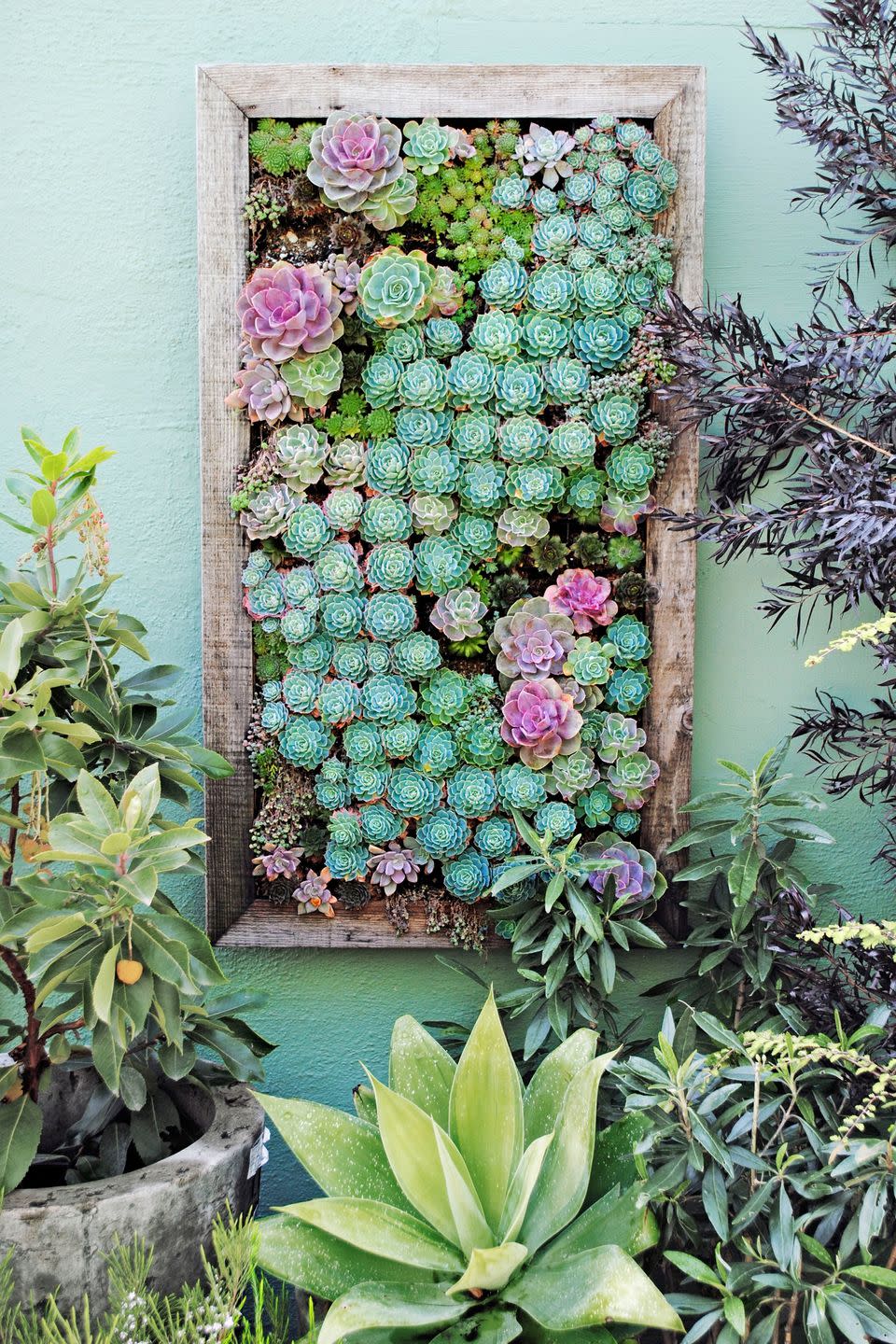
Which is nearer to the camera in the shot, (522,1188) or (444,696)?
(522,1188)

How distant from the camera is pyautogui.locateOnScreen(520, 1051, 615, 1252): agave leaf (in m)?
1.07

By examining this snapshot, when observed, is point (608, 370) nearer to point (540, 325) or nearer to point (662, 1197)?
point (540, 325)

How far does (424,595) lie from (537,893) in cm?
48

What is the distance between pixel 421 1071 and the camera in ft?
3.99

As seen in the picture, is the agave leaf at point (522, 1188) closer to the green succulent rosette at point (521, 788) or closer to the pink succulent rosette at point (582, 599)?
the green succulent rosette at point (521, 788)

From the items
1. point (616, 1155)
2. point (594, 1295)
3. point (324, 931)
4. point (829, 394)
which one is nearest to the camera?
point (594, 1295)

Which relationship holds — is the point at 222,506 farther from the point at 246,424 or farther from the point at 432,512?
the point at 432,512

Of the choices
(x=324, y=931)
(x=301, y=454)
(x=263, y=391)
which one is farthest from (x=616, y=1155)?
(x=263, y=391)

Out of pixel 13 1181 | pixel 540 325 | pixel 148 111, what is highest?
pixel 148 111

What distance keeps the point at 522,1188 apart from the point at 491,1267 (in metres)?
0.09

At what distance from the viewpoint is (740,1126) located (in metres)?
1.08

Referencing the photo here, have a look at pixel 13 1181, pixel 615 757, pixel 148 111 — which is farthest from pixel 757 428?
pixel 13 1181

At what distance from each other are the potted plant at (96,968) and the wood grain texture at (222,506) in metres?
0.17

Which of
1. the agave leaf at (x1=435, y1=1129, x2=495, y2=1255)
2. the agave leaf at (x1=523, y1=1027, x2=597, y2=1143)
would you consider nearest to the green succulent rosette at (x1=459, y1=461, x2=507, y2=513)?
the agave leaf at (x1=523, y1=1027, x2=597, y2=1143)
